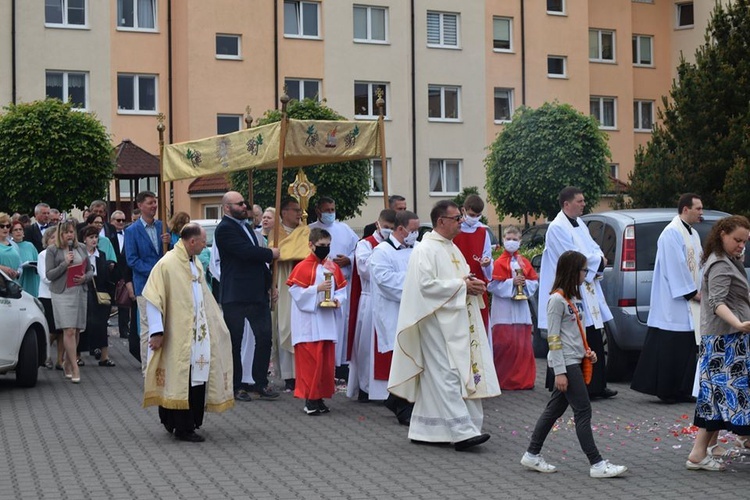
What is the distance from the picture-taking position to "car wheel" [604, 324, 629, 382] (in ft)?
46.3

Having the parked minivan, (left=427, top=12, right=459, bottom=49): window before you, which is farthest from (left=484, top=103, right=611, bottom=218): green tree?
the parked minivan

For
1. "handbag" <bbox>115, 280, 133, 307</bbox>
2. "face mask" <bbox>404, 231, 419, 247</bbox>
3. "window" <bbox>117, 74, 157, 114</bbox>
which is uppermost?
"window" <bbox>117, 74, 157, 114</bbox>

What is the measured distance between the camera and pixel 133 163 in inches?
1342

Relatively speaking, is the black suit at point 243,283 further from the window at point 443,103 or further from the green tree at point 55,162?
the window at point 443,103

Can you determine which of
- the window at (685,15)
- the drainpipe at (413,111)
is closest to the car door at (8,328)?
the drainpipe at (413,111)

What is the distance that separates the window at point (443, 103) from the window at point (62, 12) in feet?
43.1

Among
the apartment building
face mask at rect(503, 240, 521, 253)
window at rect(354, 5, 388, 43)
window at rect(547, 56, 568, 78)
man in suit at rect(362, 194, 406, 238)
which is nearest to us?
man in suit at rect(362, 194, 406, 238)

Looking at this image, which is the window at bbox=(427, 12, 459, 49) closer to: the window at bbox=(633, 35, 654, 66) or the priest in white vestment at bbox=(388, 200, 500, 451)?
the window at bbox=(633, 35, 654, 66)

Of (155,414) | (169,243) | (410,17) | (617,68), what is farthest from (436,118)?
(155,414)

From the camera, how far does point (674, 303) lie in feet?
40.0

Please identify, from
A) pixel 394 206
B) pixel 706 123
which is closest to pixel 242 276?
pixel 394 206

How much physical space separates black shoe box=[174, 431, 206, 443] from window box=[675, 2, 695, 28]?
48.2 metres

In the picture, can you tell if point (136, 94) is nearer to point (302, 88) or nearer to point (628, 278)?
point (302, 88)

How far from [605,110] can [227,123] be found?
674 inches
